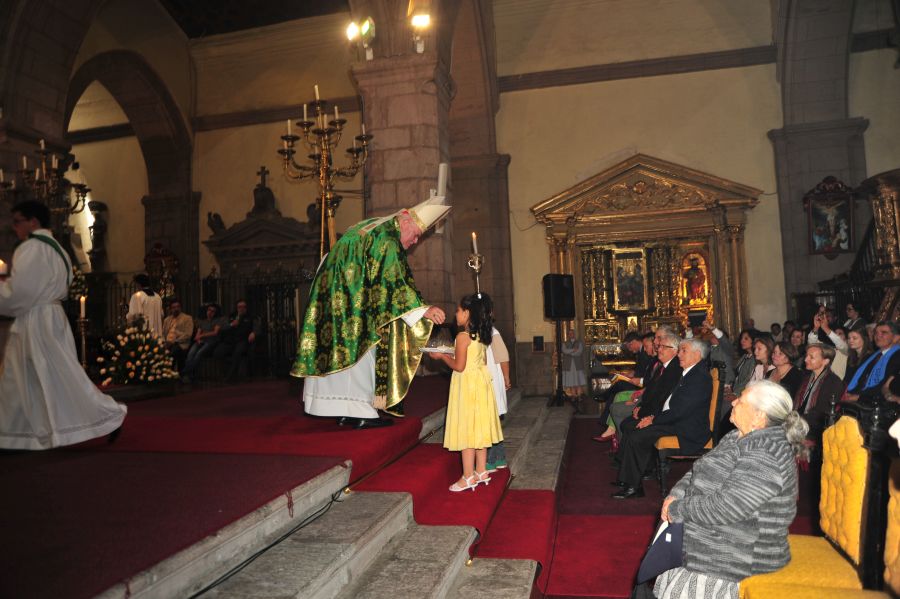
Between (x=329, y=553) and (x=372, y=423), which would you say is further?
(x=372, y=423)

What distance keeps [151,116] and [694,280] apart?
12141 millimetres

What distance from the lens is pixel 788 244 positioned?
1234 centimetres

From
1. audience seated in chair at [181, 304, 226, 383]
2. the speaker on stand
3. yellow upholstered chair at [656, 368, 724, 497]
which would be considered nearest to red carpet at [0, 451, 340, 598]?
yellow upholstered chair at [656, 368, 724, 497]

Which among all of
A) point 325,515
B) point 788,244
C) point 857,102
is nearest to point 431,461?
point 325,515

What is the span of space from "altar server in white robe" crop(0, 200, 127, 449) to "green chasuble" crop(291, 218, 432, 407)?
1412mm

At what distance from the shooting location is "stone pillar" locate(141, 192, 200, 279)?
Answer: 14.8 metres

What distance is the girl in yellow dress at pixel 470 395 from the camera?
4500mm

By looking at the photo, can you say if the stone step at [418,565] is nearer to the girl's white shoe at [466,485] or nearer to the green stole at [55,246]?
the girl's white shoe at [466,485]

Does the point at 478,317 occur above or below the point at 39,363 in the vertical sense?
above

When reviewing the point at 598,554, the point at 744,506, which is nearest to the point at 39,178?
the point at 598,554

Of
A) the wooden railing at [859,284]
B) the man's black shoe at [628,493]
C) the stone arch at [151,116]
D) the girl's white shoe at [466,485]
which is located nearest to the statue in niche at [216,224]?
the stone arch at [151,116]

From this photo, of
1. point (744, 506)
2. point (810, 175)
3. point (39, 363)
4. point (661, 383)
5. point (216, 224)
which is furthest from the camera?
point (216, 224)

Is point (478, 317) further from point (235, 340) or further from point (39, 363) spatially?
point (235, 340)

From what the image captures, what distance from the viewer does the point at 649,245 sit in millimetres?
13195
